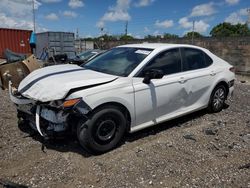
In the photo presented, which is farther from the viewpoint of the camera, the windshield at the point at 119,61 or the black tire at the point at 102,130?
the windshield at the point at 119,61

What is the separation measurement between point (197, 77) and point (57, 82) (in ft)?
8.90

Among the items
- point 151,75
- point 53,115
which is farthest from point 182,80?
point 53,115

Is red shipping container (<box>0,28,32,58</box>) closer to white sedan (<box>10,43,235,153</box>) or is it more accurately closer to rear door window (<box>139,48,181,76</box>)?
white sedan (<box>10,43,235,153</box>)

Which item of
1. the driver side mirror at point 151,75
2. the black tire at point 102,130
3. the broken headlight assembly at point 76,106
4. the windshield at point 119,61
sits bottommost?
the black tire at point 102,130

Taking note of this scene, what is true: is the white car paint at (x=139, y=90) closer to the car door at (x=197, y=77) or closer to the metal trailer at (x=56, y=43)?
the car door at (x=197, y=77)

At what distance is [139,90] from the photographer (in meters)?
4.07

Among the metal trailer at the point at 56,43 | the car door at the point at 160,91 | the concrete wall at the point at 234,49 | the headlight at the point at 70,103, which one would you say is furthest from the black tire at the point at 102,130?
the metal trailer at the point at 56,43

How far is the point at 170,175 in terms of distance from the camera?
132 inches

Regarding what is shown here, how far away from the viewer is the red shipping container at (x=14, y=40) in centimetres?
2200

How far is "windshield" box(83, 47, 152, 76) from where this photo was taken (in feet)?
14.1

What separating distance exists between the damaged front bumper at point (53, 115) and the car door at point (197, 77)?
218 cm

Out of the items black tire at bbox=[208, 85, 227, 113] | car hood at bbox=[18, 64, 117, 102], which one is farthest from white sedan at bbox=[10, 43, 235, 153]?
black tire at bbox=[208, 85, 227, 113]

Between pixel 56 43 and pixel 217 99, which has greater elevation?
pixel 56 43

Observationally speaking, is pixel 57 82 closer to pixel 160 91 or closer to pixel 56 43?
pixel 160 91
